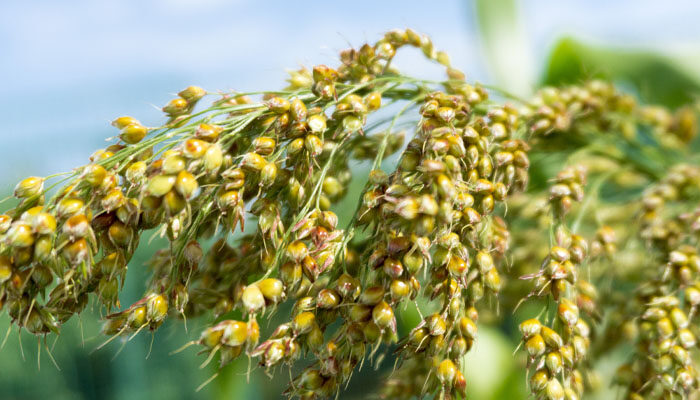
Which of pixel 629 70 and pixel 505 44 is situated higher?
pixel 505 44

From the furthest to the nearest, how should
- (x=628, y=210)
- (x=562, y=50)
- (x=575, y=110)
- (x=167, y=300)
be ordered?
1. (x=562, y=50)
2. (x=628, y=210)
3. (x=575, y=110)
4. (x=167, y=300)

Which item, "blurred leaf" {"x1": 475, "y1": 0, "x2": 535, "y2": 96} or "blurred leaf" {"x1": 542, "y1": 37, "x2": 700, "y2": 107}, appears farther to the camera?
"blurred leaf" {"x1": 475, "y1": 0, "x2": 535, "y2": 96}

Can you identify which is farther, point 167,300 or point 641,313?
point 641,313

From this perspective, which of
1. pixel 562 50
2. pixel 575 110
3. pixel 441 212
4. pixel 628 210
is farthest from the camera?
pixel 562 50

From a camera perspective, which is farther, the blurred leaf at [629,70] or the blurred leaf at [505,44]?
the blurred leaf at [505,44]

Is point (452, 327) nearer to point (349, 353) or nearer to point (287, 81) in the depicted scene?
point (349, 353)

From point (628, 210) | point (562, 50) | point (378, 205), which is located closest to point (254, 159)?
point (378, 205)

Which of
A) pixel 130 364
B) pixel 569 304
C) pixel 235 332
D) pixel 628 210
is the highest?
pixel 235 332

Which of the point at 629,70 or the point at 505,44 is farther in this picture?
the point at 505,44
